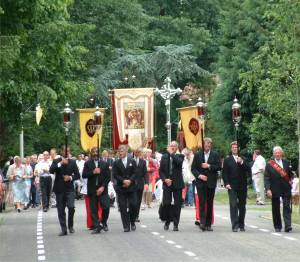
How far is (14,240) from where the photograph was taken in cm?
2283

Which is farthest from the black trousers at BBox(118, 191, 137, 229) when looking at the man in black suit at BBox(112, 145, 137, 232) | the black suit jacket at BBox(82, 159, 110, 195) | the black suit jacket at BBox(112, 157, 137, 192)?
the black suit jacket at BBox(82, 159, 110, 195)

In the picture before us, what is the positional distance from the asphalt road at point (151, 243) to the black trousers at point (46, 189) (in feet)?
25.5

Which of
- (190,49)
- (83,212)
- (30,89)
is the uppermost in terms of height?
(190,49)

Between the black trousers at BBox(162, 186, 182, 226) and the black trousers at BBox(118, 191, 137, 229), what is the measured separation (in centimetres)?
67

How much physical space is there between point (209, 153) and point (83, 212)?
9.78 metres

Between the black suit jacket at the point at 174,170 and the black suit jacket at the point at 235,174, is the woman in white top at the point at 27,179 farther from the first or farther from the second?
the black suit jacket at the point at 235,174

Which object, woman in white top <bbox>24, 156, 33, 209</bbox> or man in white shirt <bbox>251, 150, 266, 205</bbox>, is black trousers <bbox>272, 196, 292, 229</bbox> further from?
woman in white top <bbox>24, 156, 33, 209</bbox>

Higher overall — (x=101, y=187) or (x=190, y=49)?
(x=190, y=49)

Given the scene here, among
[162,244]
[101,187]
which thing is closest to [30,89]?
[101,187]

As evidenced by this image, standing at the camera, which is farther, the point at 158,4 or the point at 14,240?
the point at 158,4

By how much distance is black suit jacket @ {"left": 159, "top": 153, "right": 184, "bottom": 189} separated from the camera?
2506cm

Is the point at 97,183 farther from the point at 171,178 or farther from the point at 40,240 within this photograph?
the point at 40,240

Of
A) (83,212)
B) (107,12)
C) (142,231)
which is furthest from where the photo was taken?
(107,12)

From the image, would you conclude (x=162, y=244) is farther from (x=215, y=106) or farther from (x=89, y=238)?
(x=215, y=106)
